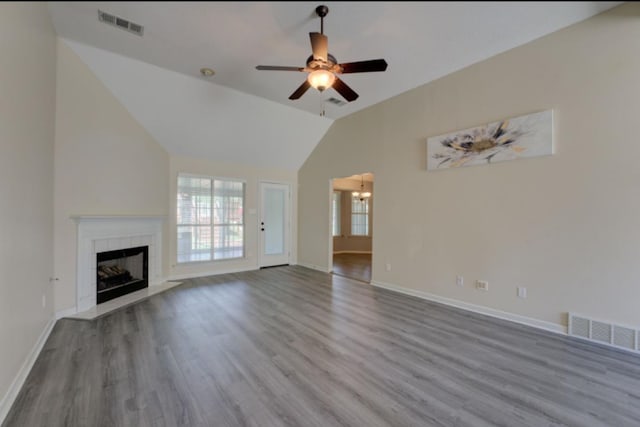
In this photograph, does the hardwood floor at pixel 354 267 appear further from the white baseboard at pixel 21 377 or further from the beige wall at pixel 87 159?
the white baseboard at pixel 21 377

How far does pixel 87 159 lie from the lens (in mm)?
3613

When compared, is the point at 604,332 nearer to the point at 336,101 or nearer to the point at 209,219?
the point at 336,101

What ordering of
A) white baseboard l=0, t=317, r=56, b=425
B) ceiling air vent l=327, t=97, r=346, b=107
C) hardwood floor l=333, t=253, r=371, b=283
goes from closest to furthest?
1. white baseboard l=0, t=317, r=56, b=425
2. ceiling air vent l=327, t=97, r=346, b=107
3. hardwood floor l=333, t=253, r=371, b=283

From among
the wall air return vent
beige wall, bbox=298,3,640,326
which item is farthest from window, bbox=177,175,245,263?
the wall air return vent

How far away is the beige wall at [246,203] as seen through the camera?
5.19m

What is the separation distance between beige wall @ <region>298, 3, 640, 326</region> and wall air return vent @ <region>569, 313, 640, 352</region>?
79 millimetres

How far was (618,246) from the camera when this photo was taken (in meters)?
2.70

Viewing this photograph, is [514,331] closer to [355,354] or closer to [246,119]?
[355,354]

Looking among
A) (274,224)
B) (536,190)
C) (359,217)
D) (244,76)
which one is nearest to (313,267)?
(274,224)

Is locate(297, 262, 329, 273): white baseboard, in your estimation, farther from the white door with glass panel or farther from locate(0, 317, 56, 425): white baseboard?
locate(0, 317, 56, 425): white baseboard

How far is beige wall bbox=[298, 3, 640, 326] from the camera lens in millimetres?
2674

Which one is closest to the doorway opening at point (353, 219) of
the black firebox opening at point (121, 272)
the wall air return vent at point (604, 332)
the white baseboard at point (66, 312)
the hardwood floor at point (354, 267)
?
the hardwood floor at point (354, 267)

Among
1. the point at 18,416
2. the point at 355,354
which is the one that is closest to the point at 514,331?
the point at 355,354

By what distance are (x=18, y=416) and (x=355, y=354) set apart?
2.39 m
